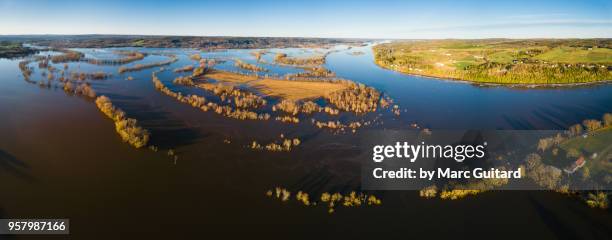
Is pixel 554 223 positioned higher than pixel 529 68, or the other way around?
pixel 529 68

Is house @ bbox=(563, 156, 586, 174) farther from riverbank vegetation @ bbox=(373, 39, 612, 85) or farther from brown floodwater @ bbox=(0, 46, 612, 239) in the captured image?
riverbank vegetation @ bbox=(373, 39, 612, 85)

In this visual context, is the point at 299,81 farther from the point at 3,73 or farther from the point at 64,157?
the point at 3,73

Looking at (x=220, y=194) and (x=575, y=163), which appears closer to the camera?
(x=220, y=194)

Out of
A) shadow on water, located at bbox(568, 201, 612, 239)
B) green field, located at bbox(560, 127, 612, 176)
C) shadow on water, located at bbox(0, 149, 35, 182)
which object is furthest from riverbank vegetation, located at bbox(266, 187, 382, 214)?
shadow on water, located at bbox(0, 149, 35, 182)

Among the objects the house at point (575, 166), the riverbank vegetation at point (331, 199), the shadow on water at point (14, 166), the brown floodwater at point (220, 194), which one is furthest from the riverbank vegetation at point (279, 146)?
the house at point (575, 166)

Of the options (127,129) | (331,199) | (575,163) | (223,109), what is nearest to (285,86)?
(223,109)

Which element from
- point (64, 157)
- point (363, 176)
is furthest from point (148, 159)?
point (363, 176)

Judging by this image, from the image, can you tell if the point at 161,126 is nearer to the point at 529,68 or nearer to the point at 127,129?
the point at 127,129
